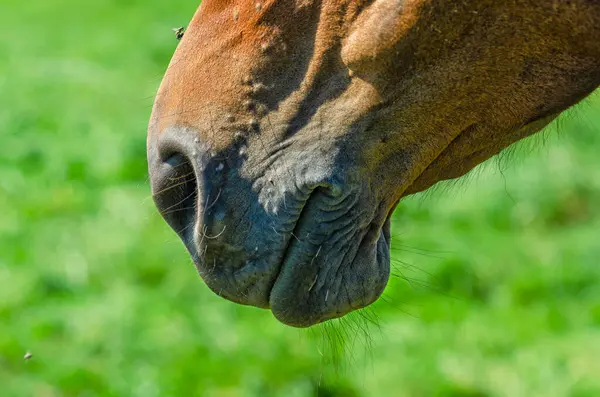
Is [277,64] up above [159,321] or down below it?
above

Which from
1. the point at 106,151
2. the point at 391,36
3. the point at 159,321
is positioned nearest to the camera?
the point at 391,36

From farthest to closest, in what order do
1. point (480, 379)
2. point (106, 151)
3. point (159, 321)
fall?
point (106, 151), point (159, 321), point (480, 379)

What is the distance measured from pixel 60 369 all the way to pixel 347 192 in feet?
9.12

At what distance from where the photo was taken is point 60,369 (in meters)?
4.75

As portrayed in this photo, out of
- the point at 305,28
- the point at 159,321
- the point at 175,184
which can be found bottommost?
the point at 159,321

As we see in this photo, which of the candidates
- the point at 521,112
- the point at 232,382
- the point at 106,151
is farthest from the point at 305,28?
the point at 106,151

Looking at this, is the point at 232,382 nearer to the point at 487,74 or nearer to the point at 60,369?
the point at 60,369

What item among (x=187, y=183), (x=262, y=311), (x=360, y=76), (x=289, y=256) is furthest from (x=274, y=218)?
(x=262, y=311)

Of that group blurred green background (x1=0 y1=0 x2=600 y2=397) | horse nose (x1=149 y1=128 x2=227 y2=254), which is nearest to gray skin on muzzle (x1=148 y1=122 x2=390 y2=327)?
horse nose (x1=149 y1=128 x2=227 y2=254)

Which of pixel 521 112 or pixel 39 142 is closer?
pixel 521 112

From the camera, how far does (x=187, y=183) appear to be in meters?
2.42

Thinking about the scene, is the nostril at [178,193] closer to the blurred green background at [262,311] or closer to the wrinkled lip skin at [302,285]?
the wrinkled lip skin at [302,285]

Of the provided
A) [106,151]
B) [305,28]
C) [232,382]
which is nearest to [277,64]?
[305,28]

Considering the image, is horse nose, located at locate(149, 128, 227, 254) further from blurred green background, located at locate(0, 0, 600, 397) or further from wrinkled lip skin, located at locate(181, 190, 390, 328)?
blurred green background, located at locate(0, 0, 600, 397)
